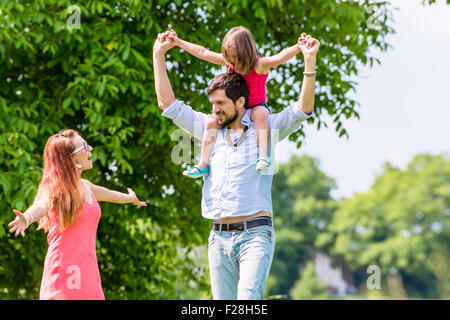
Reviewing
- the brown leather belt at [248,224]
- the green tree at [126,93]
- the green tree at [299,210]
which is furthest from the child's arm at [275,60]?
the green tree at [299,210]

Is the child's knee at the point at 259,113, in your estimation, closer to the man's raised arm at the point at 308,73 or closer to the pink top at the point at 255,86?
the pink top at the point at 255,86

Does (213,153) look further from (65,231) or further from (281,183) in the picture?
(281,183)

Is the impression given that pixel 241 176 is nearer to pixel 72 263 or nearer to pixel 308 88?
pixel 308 88

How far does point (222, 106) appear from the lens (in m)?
3.90

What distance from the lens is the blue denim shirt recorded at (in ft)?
12.3

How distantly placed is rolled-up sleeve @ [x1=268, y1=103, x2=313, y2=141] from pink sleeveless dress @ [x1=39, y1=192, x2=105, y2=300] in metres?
1.23

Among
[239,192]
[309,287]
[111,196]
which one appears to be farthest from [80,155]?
[309,287]

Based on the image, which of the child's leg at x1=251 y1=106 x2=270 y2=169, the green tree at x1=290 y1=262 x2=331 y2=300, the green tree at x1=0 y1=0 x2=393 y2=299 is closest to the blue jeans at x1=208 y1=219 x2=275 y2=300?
the child's leg at x1=251 y1=106 x2=270 y2=169

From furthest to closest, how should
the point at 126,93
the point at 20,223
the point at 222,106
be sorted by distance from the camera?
the point at 126,93 < the point at 222,106 < the point at 20,223

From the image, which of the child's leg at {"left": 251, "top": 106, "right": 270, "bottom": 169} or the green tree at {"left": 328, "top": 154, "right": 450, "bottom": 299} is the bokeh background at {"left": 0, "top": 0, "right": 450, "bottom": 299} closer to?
the child's leg at {"left": 251, "top": 106, "right": 270, "bottom": 169}

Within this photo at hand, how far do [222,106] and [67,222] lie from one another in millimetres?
1140

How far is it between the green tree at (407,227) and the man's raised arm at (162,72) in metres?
66.7

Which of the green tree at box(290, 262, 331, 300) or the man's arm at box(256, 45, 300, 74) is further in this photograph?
the green tree at box(290, 262, 331, 300)
